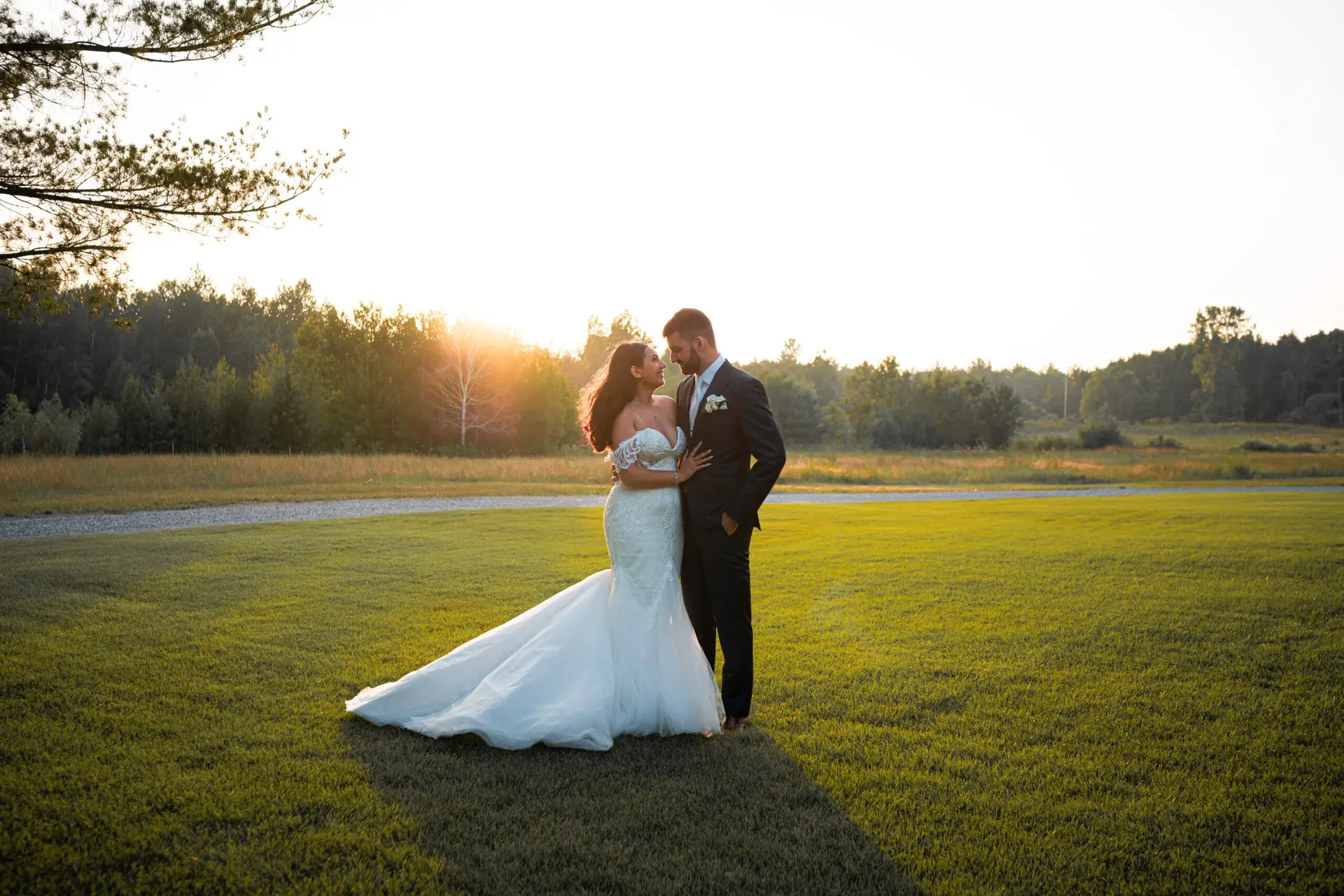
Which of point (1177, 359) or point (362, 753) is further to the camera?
point (1177, 359)

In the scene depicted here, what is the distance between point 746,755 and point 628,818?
1046 millimetres

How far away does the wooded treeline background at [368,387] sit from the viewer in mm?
38281

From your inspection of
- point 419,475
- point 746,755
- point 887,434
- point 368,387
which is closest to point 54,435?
point 368,387

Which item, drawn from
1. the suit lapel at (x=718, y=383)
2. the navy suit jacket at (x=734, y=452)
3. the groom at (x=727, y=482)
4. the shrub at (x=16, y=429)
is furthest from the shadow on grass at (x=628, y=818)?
the shrub at (x=16, y=429)

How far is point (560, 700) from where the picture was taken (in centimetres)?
489

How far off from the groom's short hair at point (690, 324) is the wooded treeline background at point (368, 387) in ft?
33.4

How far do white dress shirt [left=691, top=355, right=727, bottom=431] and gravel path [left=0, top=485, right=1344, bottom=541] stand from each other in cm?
1286

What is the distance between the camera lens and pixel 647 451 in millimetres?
5277

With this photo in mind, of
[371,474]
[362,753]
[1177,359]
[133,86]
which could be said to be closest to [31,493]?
[371,474]

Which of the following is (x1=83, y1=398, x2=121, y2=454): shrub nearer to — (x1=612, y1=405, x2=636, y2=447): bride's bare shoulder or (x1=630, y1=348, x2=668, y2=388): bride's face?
(x1=612, y1=405, x2=636, y2=447): bride's bare shoulder

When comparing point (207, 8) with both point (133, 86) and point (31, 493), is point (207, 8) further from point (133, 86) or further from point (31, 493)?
point (31, 493)

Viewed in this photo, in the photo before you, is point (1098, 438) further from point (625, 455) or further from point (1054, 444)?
point (625, 455)

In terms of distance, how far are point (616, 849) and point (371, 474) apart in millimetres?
25255

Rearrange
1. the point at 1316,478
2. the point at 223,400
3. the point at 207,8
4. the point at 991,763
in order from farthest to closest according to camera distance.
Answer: the point at 223,400 < the point at 1316,478 < the point at 207,8 < the point at 991,763
